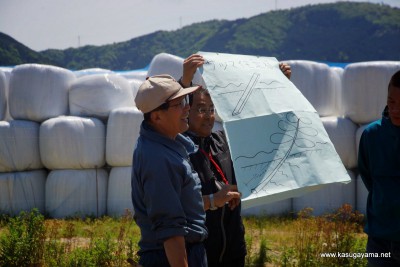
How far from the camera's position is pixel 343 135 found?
7.62 meters

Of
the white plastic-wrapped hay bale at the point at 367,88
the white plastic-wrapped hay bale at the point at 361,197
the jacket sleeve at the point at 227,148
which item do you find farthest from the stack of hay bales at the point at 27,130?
the jacket sleeve at the point at 227,148

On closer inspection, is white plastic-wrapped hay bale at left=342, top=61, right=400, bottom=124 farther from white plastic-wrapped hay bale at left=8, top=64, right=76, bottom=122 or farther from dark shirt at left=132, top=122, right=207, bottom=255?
dark shirt at left=132, top=122, right=207, bottom=255

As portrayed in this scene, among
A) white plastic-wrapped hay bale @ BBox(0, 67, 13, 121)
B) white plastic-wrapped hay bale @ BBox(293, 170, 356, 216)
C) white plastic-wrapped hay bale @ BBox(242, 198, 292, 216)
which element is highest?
white plastic-wrapped hay bale @ BBox(0, 67, 13, 121)

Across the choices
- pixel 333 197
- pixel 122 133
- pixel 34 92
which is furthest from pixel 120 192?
pixel 333 197

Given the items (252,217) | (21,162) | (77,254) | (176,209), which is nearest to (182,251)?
(176,209)

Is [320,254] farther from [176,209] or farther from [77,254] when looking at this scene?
[176,209]

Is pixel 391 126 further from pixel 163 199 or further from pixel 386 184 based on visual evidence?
pixel 163 199

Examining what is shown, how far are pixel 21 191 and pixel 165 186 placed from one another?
6.11 meters

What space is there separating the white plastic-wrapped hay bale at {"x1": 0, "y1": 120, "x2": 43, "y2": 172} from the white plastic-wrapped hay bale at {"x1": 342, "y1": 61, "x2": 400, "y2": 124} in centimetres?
406

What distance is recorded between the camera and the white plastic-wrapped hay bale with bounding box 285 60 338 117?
792 centimetres

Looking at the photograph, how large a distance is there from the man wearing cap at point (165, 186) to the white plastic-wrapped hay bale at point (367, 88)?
5610 mm

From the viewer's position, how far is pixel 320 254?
5.19m

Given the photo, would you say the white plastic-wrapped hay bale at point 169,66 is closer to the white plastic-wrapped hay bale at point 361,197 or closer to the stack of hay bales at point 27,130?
the stack of hay bales at point 27,130

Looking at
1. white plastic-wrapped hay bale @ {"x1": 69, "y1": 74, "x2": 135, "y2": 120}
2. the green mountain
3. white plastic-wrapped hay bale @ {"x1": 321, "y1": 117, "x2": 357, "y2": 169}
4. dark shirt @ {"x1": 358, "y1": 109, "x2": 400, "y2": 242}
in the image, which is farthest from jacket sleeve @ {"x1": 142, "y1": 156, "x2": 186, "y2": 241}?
Answer: the green mountain
